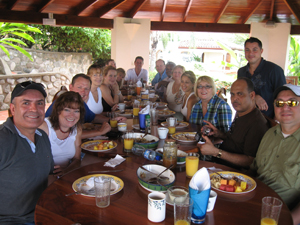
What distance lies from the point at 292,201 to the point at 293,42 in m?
11.5

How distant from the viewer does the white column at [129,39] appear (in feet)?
29.9

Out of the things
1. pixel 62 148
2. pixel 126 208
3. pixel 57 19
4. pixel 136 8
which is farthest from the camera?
pixel 136 8

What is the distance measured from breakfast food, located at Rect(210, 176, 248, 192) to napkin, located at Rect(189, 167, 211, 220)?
0.36 metres

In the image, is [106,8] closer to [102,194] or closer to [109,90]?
[109,90]

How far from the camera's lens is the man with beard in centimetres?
223

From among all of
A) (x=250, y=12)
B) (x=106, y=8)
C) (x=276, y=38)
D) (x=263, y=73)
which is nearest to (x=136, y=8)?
(x=106, y=8)

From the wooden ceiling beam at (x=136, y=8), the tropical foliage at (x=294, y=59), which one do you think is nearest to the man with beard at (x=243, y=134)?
the wooden ceiling beam at (x=136, y=8)

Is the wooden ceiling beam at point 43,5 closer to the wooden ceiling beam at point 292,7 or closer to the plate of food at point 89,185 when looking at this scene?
the wooden ceiling beam at point 292,7

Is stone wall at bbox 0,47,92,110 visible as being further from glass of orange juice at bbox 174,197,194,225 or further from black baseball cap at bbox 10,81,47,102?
glass of orange juice at bbox 174,197,194,225

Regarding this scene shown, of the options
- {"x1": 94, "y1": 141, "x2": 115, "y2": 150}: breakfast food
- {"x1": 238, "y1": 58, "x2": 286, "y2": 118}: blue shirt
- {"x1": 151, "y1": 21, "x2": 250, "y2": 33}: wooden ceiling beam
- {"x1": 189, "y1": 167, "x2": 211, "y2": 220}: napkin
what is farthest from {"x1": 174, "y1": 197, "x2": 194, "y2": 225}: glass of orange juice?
{"x1": 151, "y1": 21, "x2": 250, "y2": 33}: wooden ceiling beam

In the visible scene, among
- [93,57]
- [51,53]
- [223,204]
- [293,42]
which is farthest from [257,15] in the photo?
[223,204]

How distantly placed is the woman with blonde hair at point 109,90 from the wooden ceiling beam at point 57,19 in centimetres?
451

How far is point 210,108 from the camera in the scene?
10.5 feet

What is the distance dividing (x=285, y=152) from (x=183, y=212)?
1.04 meters
